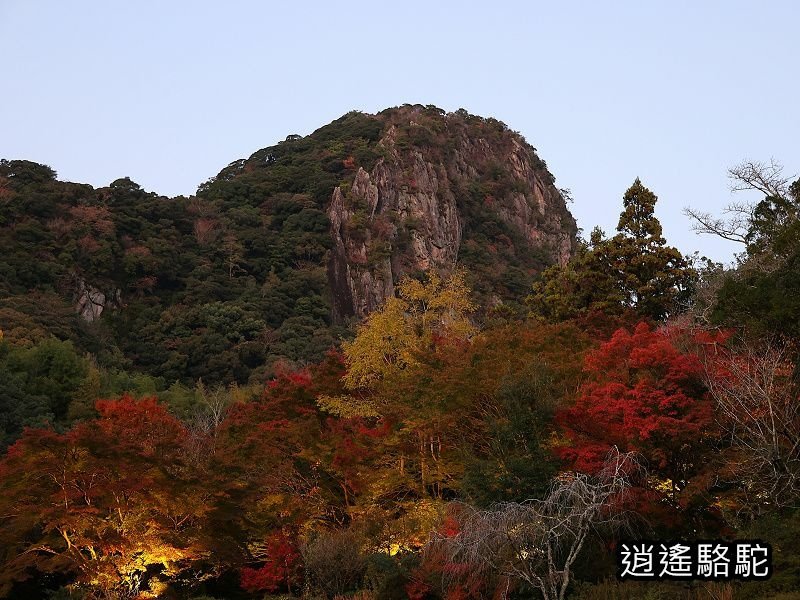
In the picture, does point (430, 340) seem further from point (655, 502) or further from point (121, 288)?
point (121, 288)

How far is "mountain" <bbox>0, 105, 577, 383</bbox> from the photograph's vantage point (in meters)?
63.0

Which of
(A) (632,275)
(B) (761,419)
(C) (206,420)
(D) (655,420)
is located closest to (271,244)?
(C) (206,420)

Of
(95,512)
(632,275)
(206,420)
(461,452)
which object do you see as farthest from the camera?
(206,420)

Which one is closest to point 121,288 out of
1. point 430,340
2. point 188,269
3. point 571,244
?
point 188,269

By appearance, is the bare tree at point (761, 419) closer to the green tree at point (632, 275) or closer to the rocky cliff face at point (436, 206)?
the green tree at point (632, 275)

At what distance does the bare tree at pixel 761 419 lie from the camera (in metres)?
16.6

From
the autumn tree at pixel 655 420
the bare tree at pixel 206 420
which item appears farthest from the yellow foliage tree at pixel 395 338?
the autumn tree at pixel 655 420

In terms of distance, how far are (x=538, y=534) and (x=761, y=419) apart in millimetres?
5525

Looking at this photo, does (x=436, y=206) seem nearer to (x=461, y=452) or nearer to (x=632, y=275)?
(x=632, y=275)

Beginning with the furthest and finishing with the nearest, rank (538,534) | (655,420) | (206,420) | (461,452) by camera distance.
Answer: (206,420) < (461,452) < (655,420) < (538,534)

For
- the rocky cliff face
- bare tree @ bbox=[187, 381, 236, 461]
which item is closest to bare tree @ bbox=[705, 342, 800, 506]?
bare tree @ bbox=[187, 381, 236, 461]

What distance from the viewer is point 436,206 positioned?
309 feet

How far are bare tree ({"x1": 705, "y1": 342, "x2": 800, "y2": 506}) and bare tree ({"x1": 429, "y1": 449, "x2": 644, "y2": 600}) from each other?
2433 mm

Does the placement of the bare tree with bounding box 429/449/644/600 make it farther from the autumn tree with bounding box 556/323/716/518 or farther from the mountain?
the mountain
